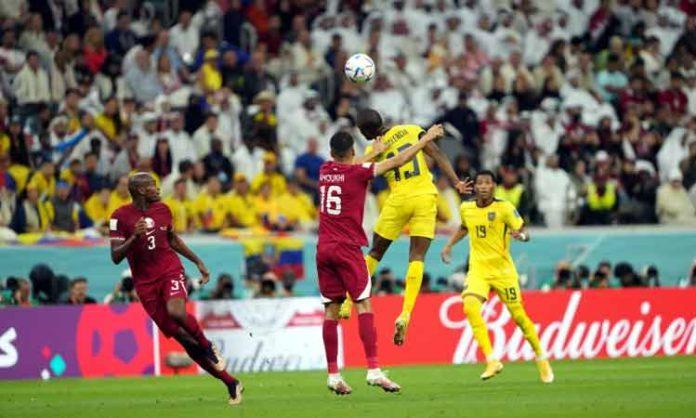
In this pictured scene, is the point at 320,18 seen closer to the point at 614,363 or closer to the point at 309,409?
the point at 614,363

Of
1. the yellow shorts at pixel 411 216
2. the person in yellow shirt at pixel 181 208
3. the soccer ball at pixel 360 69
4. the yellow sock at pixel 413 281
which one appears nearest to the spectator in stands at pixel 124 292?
the person in yellow shirt at pixel 181 208

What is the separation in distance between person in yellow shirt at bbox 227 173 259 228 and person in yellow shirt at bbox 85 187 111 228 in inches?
78.8

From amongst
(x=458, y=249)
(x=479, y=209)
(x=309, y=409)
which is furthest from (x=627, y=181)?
(x=309, y=409)

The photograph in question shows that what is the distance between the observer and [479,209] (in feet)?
70.2

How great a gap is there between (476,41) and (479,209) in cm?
1315

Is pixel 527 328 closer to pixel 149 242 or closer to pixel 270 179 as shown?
pixel 149 242

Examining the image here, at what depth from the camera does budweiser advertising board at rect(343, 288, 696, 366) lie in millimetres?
26109

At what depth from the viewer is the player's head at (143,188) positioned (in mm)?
17094

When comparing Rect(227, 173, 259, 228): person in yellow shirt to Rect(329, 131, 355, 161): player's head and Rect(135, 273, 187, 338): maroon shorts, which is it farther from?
Rect(329, 131, 355, 161): player's head

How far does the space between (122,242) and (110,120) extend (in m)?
12.6

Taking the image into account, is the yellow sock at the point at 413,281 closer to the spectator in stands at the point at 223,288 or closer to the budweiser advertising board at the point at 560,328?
the budweiser advertising board at the point at 560,328

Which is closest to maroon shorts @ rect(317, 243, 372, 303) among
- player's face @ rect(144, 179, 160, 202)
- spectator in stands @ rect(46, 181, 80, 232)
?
player's face @ rect(144, 179, 160, 202)

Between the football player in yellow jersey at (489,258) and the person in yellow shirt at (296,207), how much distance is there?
7.02 m

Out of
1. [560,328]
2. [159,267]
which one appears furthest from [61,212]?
[159,267]
